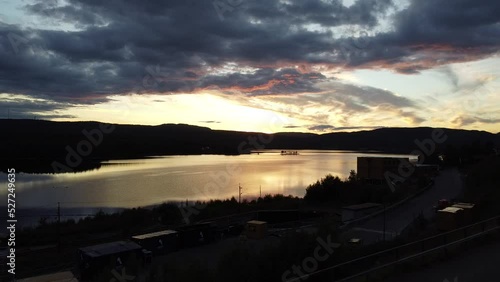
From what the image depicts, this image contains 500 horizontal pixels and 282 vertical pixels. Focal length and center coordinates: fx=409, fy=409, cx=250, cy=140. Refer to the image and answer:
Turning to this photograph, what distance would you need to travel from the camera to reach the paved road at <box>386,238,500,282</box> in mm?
7992

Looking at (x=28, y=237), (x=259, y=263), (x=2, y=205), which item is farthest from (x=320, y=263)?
(x=2, y=205)

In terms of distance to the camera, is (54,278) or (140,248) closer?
(54,278)

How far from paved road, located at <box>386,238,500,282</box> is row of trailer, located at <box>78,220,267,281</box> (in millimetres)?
9406

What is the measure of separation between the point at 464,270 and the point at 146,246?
1457 cm

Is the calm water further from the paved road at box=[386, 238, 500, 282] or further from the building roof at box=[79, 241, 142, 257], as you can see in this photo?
the paved road at box=[386, 238, 500, 282]

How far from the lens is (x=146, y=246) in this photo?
19.4m

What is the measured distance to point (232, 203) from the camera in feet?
123

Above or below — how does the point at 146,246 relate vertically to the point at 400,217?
below

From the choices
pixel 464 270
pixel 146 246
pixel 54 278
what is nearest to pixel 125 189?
pixel 146 246

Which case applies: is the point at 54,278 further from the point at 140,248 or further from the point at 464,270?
the point at 464,270

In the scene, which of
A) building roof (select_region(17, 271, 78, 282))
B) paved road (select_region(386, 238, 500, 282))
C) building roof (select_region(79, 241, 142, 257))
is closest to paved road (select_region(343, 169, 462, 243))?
paved road (select_region(386, 238, 500, 282))

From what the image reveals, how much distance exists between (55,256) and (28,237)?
26.3ft

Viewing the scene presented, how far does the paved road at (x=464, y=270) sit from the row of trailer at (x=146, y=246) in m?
9.41

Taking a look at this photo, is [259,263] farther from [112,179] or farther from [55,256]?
[112,179]
